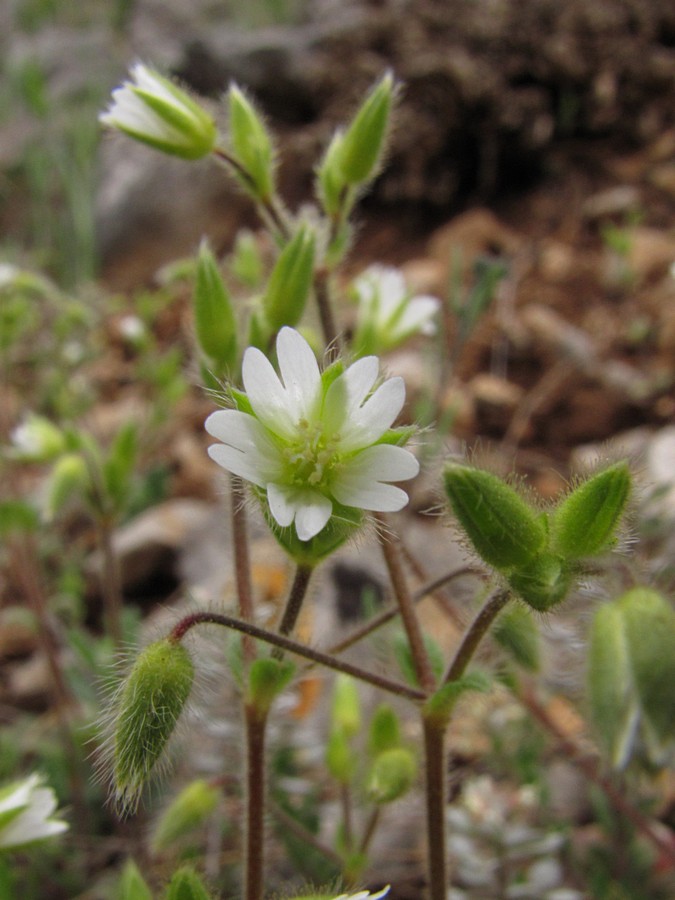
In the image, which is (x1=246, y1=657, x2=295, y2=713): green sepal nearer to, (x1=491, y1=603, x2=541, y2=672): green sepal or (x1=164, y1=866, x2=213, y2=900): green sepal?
(x1=164, y1=866, x2=213, y2=900): green sepal

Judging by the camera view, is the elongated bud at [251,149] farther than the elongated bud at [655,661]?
Yes

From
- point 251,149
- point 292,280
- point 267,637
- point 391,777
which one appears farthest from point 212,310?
point 391,777

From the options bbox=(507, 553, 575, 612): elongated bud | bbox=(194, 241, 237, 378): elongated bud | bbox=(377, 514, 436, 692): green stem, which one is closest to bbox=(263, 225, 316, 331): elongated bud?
bbox=(194, 241, 237, 378): elongated bud

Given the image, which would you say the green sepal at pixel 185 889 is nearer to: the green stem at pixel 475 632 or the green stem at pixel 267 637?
the green stem at pixel 267 637

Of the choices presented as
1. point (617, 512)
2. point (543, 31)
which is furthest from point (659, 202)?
point (617, 512)

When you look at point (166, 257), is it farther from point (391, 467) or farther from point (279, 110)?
point (391, 467)

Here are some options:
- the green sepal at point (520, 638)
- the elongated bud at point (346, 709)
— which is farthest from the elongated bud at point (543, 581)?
the elongated bud at point (346, 709)
